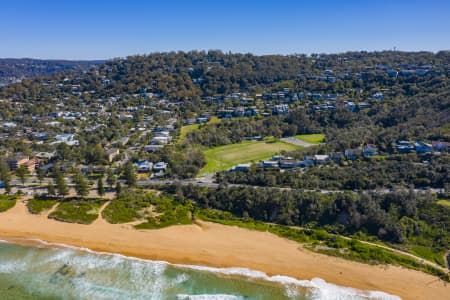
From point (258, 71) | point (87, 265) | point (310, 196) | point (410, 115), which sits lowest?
point (87, 265)

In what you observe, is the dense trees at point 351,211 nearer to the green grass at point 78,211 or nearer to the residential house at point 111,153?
the green grass at point 78,211

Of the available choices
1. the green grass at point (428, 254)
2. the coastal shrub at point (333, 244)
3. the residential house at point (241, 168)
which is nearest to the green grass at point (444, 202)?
the green grass at point (428, 254)

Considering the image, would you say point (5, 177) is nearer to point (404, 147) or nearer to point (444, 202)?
point (444, 202)

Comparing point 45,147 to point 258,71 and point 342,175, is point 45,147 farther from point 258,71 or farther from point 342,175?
point 258,71

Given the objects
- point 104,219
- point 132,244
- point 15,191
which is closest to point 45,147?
point 15,191

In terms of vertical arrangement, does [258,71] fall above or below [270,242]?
above

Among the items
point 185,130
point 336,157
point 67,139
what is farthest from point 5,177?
point 336,157
